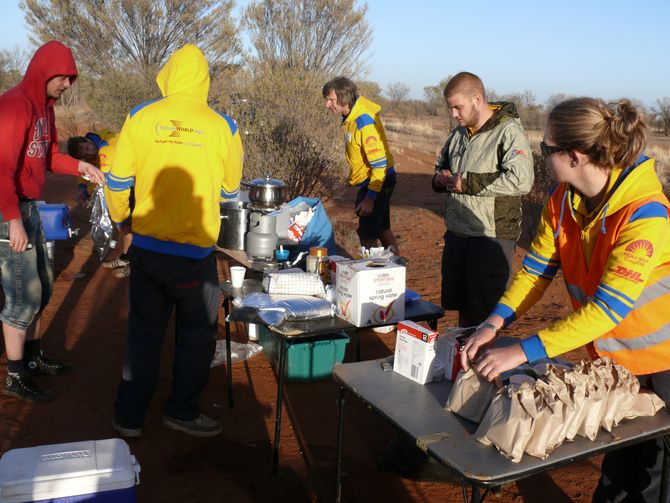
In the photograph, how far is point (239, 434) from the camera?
4.03m

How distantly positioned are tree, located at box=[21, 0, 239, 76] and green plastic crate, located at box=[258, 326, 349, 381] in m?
20.0

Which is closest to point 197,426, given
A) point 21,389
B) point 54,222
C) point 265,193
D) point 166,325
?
point 166,325

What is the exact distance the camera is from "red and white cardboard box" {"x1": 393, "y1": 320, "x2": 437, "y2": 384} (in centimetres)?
257

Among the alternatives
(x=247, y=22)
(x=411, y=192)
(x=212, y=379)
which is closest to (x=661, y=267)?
(x=212, y=379)

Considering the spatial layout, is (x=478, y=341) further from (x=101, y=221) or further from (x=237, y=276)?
(x=101, y=221)

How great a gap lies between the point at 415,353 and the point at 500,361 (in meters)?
0.49

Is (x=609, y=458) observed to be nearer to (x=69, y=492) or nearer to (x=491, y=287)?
(x=491, y=287)

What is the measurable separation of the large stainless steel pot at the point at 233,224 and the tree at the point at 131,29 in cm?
1815

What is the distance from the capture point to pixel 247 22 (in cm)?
2131

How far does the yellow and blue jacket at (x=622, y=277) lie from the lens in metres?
2.12

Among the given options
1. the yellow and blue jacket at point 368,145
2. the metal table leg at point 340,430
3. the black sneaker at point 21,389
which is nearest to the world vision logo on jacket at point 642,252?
the metal table leg at point 340,430

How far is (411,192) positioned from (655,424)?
497 inches

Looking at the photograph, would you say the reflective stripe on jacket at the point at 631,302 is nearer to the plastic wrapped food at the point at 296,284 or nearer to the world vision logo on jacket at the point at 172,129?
the plastic wrapped food at the point at 296,284

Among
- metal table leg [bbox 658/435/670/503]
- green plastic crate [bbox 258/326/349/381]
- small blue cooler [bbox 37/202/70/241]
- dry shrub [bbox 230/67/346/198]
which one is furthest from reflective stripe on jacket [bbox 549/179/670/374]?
dry shrub [bbox 230/67/346/198]
